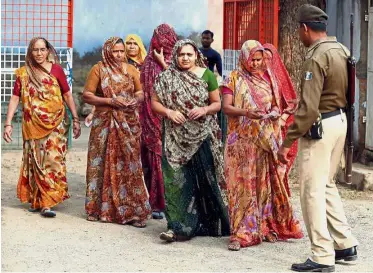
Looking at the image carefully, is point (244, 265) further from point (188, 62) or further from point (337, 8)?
point (337, 8)

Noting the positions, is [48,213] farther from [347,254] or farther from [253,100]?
[347,254]

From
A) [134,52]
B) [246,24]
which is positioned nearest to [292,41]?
[246,24]

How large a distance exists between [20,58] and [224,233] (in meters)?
7.18

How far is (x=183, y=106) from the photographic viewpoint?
8625mm

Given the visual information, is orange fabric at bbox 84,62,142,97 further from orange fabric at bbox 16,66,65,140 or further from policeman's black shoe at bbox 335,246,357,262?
policeman's black shoe at bbox 335,246,357,262

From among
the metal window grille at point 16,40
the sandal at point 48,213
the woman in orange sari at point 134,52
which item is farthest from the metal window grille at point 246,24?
the sandal at point 48,213

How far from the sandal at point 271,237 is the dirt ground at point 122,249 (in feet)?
0.26

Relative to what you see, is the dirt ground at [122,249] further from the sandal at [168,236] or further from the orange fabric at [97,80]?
the orange fabric at [97,80]

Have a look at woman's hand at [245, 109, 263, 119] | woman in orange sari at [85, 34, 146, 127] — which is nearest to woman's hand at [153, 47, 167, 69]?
woman in orange sari at [85, 34, 146, 127]

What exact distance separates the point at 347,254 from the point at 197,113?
172cm

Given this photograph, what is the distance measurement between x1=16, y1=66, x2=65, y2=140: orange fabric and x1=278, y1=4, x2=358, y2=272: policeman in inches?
124

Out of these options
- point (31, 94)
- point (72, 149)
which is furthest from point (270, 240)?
point (72, 149)

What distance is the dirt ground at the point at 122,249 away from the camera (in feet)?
25.3

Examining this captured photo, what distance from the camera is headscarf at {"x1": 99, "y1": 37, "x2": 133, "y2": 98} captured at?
9609mm
